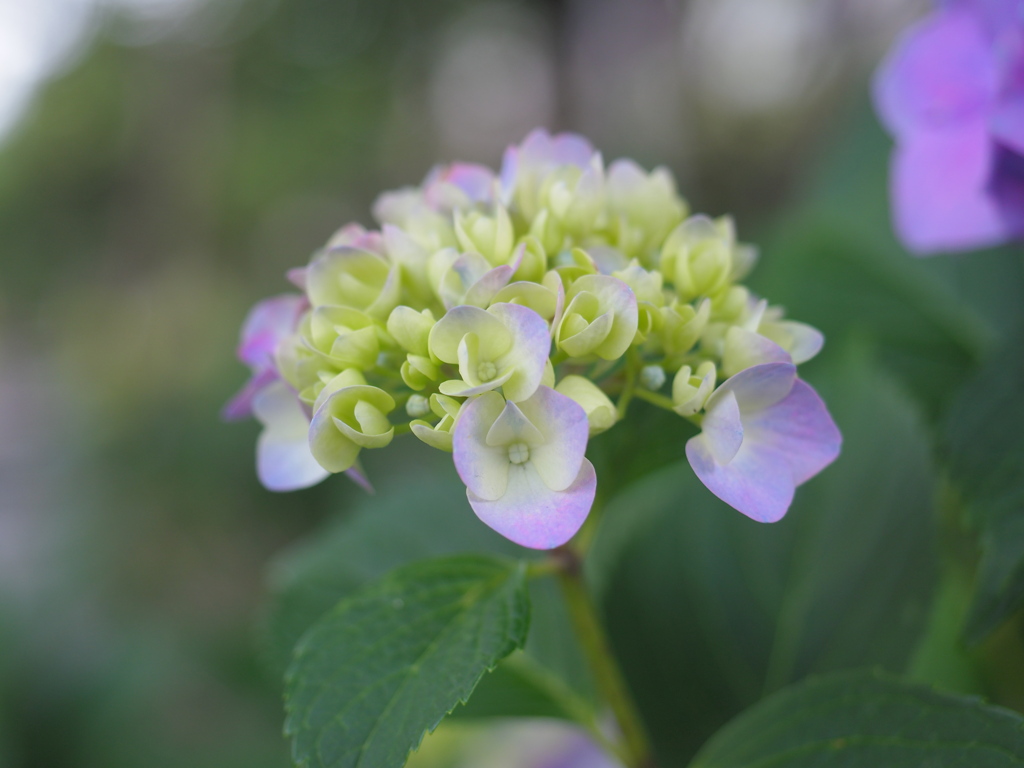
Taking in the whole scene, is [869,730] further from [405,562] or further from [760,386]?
[405,562]

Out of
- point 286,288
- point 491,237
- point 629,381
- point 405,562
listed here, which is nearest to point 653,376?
point 629,381

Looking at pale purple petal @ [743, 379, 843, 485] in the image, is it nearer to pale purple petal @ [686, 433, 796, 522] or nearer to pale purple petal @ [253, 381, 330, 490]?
pale purple petal @ [686, 433, 796, 522]

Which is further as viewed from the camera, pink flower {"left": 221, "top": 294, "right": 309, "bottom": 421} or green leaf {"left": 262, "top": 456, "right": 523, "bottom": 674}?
green leaf {"left": 262, "top": 456, "right": 523, "bottom": 674}

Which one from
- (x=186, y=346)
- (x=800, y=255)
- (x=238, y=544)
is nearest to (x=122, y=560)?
(x=238, y=544)

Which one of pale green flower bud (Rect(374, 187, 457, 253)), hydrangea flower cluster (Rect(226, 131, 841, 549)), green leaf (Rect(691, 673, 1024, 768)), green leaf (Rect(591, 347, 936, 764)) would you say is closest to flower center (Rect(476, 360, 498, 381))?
hydrangea flower cluster (Rect(226, 131, 841, 549))

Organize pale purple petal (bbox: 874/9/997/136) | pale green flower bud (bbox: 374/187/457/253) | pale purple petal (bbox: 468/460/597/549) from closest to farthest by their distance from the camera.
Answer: pale purple petal (bbox: 468/460/597/549) < pale green flower bud (bbox: 374/187/457/253) < pale purple petal (bbox: 874/9/997/136)

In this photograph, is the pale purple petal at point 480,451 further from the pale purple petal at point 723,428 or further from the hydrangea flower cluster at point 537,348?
the pale purple petal at point 723,428
